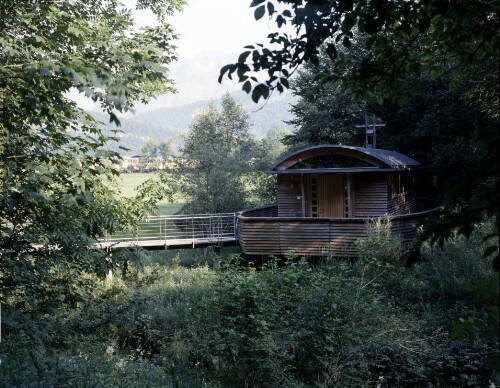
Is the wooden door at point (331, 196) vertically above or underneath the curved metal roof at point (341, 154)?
underneath

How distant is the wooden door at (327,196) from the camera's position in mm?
20141

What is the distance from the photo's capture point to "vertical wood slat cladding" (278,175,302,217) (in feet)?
68.3

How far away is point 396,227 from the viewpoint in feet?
55.4

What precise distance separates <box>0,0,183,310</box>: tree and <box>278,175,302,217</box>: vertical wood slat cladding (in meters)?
14.3

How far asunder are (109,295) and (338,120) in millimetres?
17923

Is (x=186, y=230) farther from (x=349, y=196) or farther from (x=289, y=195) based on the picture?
(x=349, y=196)

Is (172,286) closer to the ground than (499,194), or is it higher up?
closer to the ground

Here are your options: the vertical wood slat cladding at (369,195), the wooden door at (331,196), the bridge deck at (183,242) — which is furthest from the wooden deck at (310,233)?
the bridge deck at (183,242)

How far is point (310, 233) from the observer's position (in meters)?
17.5

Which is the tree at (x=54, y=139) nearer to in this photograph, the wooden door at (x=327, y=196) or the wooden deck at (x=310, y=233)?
the wooden deck at (x=310, y=233)

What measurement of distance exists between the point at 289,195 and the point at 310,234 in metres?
3.87

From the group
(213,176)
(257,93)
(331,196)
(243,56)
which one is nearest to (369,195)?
(331,196)

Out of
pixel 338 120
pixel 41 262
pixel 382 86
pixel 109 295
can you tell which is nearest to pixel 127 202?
pixel 41 262

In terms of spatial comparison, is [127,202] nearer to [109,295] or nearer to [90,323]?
[90,323]
